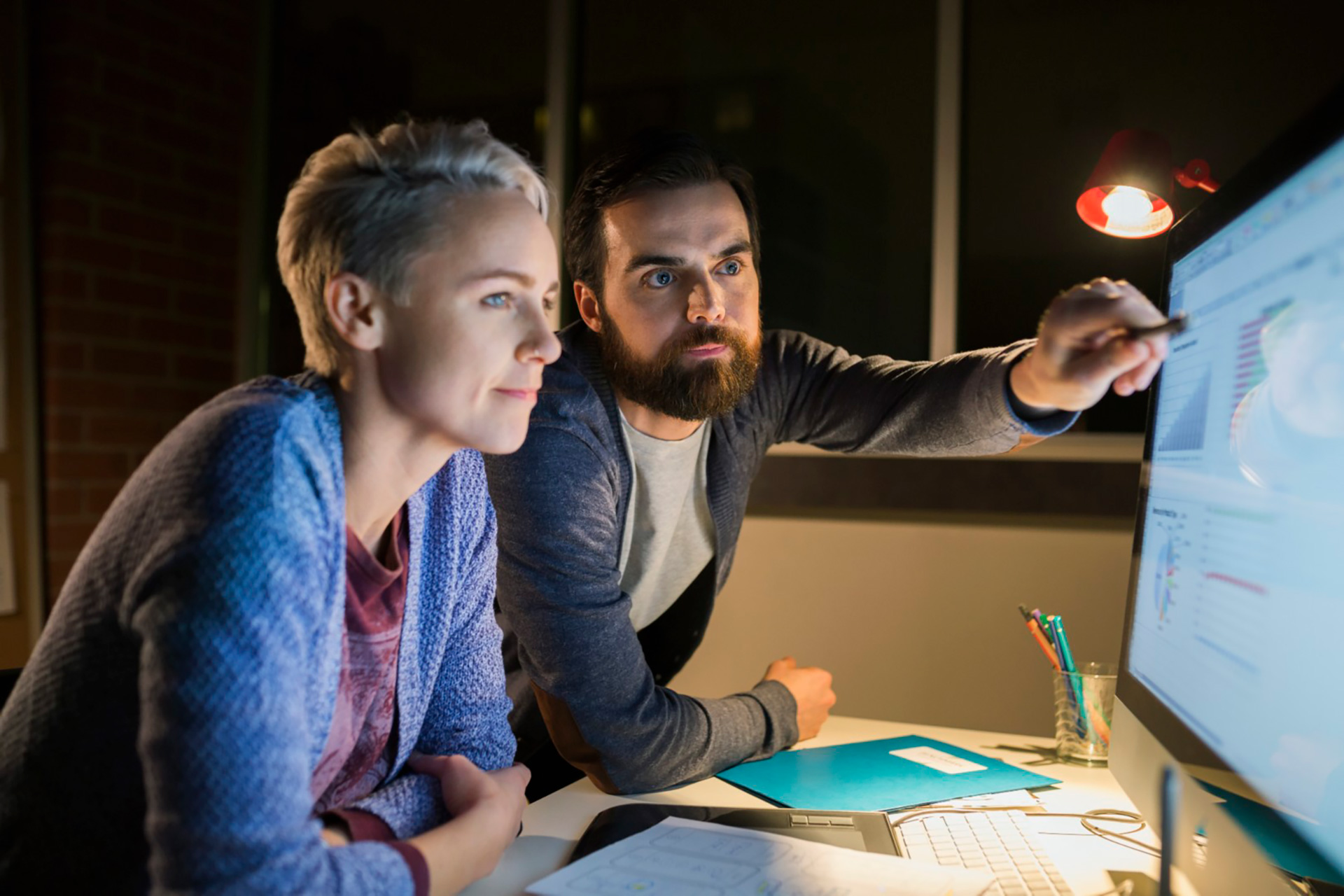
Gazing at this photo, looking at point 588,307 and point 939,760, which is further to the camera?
point 588,307

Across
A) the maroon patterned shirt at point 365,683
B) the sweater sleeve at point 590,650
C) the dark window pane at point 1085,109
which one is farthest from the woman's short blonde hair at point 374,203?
the dark window pane at point 1085,109

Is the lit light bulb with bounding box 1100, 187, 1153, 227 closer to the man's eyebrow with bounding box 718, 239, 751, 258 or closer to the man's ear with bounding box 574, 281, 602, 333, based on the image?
the man's eyebrow with bounding box 718, 239, 751, 258

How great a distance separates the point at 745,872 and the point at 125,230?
2.60 m

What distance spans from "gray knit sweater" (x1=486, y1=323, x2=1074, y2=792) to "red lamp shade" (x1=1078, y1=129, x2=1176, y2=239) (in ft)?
0.76

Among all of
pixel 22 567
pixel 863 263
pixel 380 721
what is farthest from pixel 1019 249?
pixel 22 567

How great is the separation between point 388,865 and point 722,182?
1.10 metres

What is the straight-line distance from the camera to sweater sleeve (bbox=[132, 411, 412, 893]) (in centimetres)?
68

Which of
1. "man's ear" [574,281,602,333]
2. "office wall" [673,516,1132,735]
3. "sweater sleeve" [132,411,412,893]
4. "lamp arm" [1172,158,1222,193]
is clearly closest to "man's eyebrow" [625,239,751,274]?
"man's ear" [574,281,602,333]

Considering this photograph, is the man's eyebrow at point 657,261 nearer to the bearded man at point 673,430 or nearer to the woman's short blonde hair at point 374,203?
the bearded man at point 673,430

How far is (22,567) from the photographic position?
2533mm

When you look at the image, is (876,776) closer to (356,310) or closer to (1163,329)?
(1163,329)

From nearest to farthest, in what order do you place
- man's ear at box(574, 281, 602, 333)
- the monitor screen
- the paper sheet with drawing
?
the monitor screen, the paper sheet with drawing, man's ear at box(574, 281, 602, 333)

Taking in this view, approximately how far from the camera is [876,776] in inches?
46.6

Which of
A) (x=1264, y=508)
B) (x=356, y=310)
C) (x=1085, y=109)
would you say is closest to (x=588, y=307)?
(x=356, y=310)
